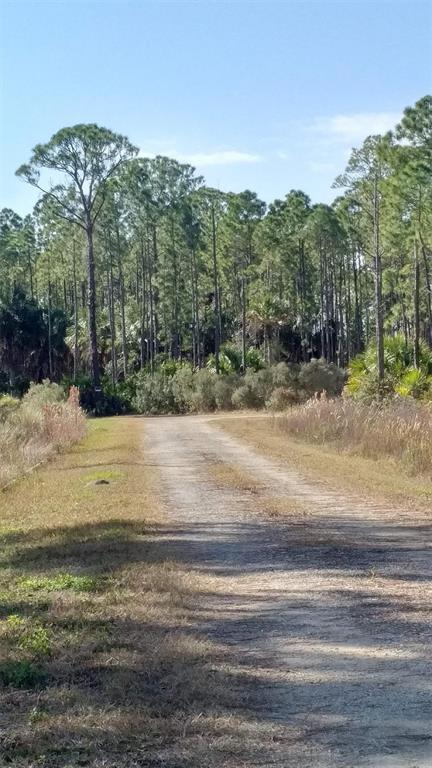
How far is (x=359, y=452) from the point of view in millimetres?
21250

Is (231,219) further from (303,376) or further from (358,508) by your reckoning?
(358,508)

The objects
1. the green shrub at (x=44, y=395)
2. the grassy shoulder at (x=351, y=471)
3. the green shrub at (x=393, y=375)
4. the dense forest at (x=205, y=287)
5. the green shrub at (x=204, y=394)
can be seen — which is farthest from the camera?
the dense forest at (x=205, y=287)

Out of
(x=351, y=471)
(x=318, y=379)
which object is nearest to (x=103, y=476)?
(x=351, y=471)

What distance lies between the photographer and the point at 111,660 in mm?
5926

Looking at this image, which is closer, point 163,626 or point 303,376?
point 163,626

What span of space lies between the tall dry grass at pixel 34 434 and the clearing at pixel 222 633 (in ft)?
23.6

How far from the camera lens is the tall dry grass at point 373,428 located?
18391 millimetres

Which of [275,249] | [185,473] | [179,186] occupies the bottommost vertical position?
[185,473]

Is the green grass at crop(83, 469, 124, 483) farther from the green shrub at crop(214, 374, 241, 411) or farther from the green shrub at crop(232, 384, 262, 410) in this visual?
the green shrub at crop(214, 374, 241, 411)

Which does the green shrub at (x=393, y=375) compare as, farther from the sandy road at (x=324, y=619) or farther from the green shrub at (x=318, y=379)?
the sandy road at (x=324, y=619)

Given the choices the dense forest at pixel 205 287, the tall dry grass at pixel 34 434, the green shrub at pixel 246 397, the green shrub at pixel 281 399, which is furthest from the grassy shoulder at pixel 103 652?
the dense forest at pixel 205 287

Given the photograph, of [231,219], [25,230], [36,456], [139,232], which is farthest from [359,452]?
[25,230]

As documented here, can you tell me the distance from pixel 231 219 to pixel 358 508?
57.7 m

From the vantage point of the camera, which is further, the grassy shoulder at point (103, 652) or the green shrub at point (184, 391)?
the green shrub at point (184, 391)
